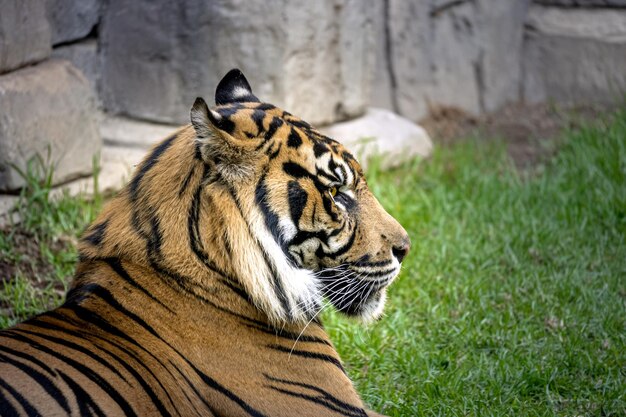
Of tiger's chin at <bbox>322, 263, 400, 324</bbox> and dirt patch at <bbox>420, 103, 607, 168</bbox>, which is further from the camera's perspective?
dirt patch at <bbox>420, 103, 607, 168</bbox>

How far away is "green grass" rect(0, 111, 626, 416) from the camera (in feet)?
11.4

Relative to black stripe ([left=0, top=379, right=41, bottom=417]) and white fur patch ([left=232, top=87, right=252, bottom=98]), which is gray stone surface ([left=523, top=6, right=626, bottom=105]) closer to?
white fur patch ([left=232, top=87, right=252, bottom=98])

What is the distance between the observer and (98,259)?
2773mm

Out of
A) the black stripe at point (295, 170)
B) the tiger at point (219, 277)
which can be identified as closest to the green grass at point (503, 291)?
the tiger at point (219, 277)

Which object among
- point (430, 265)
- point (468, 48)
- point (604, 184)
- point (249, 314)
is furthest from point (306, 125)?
point (468, 48)

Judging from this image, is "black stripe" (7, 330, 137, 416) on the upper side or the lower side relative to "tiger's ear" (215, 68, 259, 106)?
lower

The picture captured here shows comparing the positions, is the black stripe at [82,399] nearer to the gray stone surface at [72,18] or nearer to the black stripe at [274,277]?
the black stripe at [274,277]

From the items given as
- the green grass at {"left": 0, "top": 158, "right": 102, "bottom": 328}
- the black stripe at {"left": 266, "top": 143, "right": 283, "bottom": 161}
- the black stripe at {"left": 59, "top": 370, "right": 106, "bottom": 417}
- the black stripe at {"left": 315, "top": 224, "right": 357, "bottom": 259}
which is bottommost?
the green grass at {"left": 0, "top": 158, "right": 102, "bottom": 328}

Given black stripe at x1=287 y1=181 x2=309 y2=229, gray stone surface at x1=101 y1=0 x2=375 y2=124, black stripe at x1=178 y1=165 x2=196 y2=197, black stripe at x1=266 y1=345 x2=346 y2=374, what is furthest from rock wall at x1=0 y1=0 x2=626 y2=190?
black stripe at x1=266 y1=345 x2=346 y2=374

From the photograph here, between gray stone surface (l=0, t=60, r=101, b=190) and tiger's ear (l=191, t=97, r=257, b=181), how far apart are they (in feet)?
6.49

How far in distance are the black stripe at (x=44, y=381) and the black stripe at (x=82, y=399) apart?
38mm

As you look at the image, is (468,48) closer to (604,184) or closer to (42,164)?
(604,184)

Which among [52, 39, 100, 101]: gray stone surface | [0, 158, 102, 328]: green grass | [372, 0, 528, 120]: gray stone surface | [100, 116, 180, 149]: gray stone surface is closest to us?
[0, 158, 102, 328]: green grass

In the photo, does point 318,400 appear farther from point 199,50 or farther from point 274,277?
point 199,50
